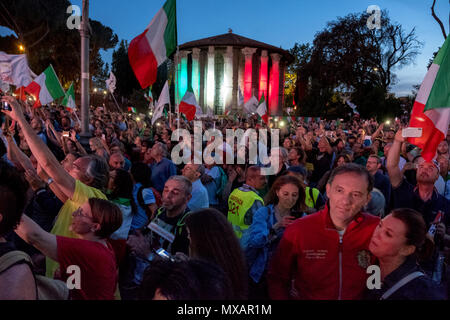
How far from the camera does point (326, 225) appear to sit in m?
2.22

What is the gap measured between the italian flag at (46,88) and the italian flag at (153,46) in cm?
476

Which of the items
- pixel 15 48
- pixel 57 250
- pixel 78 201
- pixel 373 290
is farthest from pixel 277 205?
pixel 15 48

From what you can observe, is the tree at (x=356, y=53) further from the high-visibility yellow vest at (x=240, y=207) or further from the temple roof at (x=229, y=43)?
the high-visibility yellow vest at (x=240, y=207)

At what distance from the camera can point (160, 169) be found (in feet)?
18.7

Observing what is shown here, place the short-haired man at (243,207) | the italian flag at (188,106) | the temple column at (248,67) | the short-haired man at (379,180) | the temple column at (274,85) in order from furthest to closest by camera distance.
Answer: the temple column at (274,85), the temple column at (248,67), the italian flag at (188,106), the short-haired man at (379,180), the short-haired man at (243,207)

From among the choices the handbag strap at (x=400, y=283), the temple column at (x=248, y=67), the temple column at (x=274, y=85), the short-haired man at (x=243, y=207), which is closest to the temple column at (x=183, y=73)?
the temple column at (x=248, y=67)

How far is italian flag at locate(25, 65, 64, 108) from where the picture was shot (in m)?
9.86

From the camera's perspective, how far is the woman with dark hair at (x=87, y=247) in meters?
1.95

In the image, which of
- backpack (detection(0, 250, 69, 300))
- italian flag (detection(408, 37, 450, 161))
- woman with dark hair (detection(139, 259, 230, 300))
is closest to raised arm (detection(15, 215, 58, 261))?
backpack (detection(0, 250, 69, 300))

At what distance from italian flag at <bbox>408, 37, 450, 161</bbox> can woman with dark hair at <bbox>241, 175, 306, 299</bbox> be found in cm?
151

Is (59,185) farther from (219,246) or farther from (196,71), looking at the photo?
(196,71)

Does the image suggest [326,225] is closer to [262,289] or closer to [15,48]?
[262,289]

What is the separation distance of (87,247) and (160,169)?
12.1ft

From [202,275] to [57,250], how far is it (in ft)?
3.53
